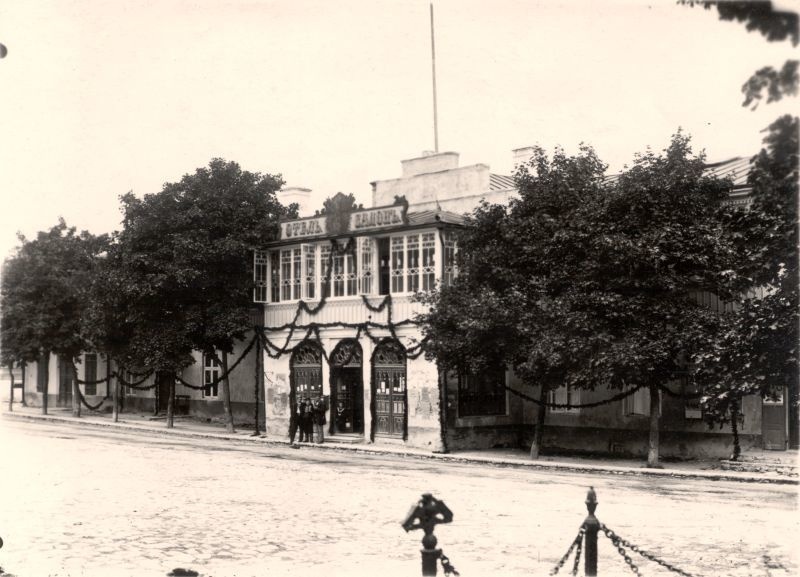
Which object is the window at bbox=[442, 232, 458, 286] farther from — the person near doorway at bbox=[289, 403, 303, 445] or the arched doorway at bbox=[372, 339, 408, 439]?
the person near doorway at bbox=[289, 403, 303, 445]

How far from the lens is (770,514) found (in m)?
14.3

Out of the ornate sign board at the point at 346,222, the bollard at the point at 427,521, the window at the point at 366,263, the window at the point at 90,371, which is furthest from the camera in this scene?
the window at the point at 90,371

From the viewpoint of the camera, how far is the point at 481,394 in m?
27.3

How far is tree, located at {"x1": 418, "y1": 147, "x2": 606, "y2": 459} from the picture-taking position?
69.9 feet

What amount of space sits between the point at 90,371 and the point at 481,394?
83.6 feet

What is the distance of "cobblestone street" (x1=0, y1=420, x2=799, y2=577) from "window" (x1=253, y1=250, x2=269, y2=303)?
10.0 m

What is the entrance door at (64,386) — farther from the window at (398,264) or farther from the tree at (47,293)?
the window at (398,264)

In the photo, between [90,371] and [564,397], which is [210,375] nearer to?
[90,371]

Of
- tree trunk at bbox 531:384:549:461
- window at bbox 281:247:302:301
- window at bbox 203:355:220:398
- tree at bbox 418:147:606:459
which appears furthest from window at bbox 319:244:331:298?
window at bbox 203:355:220:398

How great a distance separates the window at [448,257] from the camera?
26.3 m

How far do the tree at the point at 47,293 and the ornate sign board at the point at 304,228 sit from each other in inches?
464

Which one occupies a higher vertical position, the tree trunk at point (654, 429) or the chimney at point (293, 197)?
the chimney at point (293, 197)

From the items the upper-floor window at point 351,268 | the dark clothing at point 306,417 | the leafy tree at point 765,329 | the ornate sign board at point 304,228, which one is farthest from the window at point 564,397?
the leafy tree at point 765,329

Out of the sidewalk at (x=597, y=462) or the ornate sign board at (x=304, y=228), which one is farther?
the ornate sign board at (x=304, y=228)
